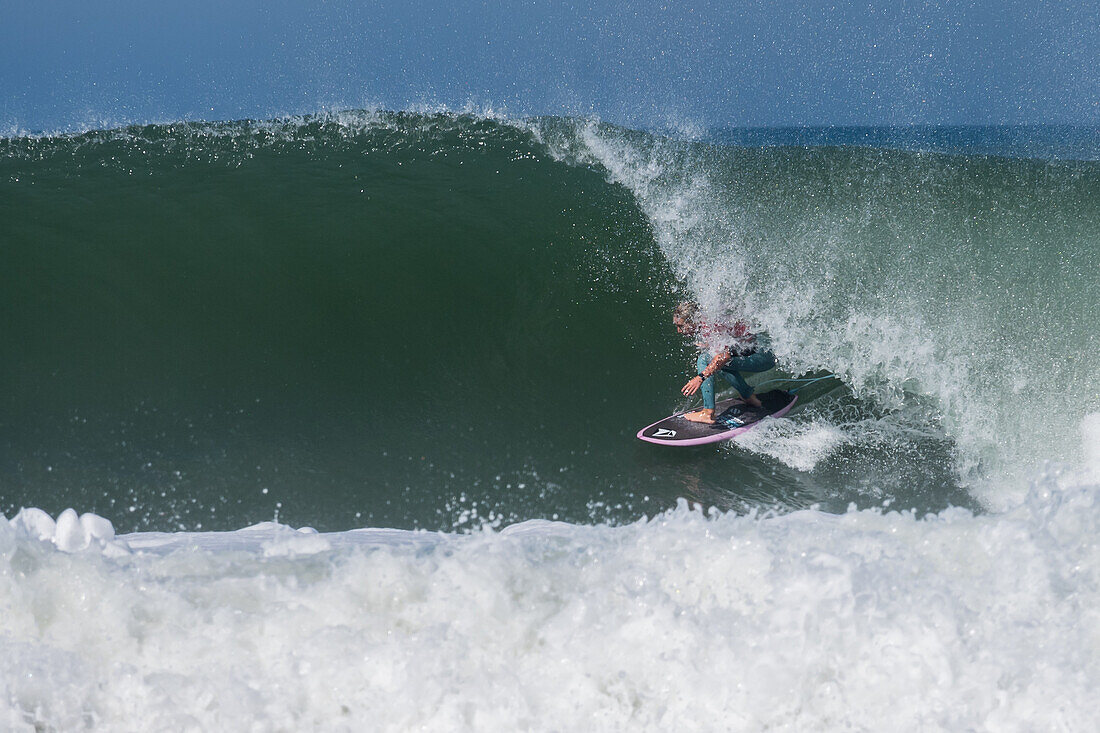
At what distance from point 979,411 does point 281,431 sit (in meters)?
4.73

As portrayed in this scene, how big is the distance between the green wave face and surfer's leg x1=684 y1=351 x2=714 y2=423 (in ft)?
0.88

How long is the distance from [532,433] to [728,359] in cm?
142

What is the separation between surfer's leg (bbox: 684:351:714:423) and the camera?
527 cm

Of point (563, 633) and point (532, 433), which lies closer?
point (563, 633)

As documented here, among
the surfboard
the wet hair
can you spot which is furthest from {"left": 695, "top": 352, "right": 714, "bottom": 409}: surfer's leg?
the wet hair

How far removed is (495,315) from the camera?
6469mm

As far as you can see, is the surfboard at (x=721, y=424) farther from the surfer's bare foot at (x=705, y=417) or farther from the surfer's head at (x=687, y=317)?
the surfer's head at (x=687, y=317)

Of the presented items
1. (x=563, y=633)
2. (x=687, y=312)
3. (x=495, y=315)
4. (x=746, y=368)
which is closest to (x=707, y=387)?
(x=746, y=368)

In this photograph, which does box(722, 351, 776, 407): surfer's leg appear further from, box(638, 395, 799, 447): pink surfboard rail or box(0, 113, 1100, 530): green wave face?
box(0, 113, 1100, 530): green wave face

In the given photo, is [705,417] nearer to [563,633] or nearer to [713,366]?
[713,366]

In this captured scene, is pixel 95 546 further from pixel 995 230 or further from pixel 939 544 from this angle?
pixel 995 230

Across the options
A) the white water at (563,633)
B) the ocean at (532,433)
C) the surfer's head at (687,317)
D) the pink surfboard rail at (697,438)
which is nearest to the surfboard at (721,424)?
the pink surfboard rail at (697,438)

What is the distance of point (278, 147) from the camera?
812 centimetres

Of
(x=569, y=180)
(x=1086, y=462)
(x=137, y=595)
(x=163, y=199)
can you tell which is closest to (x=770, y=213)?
(x=569, y=180)
